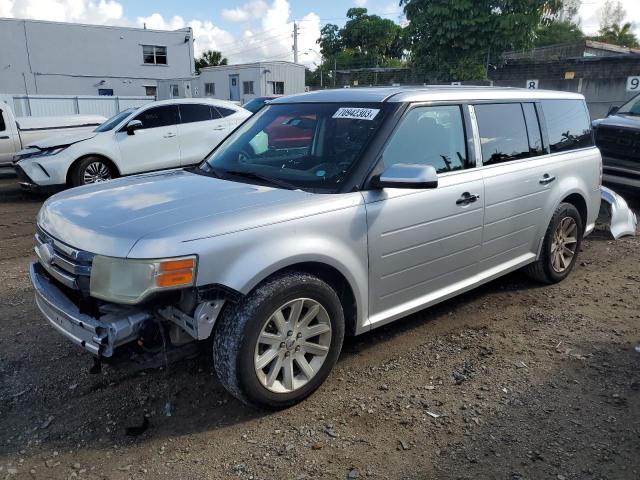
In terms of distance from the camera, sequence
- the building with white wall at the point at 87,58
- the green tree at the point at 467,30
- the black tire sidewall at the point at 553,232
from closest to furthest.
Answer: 1. the black tire sidewall at the point at 553,232
2. the green tree at the point at 467,30
3. the building with white wall at the point at 87,58

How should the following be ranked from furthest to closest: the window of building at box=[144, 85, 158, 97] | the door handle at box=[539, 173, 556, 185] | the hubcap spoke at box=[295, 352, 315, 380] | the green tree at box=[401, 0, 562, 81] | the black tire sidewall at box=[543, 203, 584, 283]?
the window of building at box=[144, 85, 158, 97]
the green tree at box=[401, 0, 562, 81]
the black tire sidewall at box=[543, 203, 584, 283]
the door handle at box=[539, 173, 556, 185]
the hubcap spoke at box=[295, 352, 315, 380]

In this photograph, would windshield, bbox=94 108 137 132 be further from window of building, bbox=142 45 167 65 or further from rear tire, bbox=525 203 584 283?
window of building, bbox=142 45 167 65

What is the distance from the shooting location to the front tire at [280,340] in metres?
2.80

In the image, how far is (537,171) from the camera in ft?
14.8

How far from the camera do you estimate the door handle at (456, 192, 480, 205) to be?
12.5ft

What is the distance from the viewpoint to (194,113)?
34.0 ft

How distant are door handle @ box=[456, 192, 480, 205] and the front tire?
126cm

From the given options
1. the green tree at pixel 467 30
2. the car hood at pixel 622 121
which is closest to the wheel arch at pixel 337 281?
the car hood at pixel 622 121

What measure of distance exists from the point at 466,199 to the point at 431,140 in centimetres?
50

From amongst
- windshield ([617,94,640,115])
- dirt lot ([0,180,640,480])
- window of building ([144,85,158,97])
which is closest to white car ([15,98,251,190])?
dirt lot ([0,180,640,480])

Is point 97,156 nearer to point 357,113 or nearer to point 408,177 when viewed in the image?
point 357,113

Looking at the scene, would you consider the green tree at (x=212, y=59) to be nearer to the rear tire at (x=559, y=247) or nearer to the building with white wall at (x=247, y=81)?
the building with white wall at (x=247, y=81)

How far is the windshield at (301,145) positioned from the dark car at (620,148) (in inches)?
249

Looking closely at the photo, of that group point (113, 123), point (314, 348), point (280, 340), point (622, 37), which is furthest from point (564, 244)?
point (622, 37)
